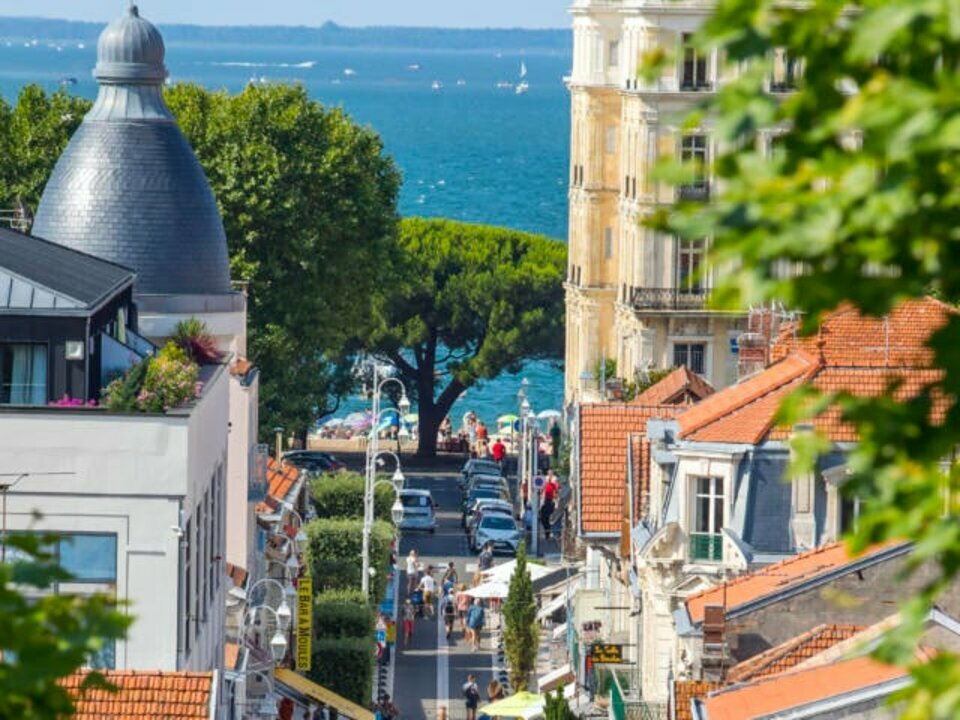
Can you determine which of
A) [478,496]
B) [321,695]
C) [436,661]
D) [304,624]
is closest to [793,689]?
[304,624]

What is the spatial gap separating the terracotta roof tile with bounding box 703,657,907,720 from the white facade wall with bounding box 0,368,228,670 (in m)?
7.98

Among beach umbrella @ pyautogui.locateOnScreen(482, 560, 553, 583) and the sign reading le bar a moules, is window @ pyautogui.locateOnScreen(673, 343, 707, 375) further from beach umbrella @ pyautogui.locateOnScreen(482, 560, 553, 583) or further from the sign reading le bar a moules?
the sign reading le bar a moules

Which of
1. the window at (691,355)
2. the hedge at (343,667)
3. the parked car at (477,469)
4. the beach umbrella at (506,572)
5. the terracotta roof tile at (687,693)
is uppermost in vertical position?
the window at (691,355)

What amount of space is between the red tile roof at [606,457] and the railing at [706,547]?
25.9 feet

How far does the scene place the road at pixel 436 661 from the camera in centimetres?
5597

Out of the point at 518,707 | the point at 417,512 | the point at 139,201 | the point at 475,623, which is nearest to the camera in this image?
the point at 139,201

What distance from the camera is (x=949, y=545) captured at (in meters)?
8.44

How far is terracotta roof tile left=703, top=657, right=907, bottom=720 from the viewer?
88.4 ft

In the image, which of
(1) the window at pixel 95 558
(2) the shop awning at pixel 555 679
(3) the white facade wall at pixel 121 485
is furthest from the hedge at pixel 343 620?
(1) the window at pixel 95 558

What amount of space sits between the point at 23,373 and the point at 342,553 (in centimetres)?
2837

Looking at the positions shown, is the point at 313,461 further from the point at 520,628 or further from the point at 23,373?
the point at 23,373

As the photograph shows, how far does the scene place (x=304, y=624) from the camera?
52.1m

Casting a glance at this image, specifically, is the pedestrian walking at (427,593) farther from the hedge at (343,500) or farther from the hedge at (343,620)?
the hedge at (343,620)

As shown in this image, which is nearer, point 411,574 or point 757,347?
point 757,347
